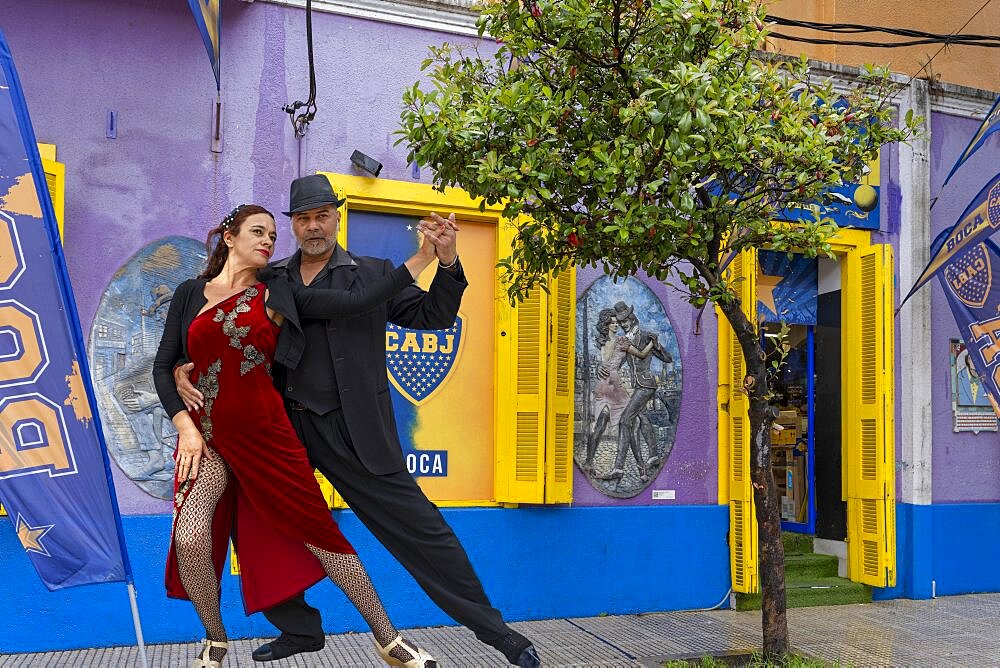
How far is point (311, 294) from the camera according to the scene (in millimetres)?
3689

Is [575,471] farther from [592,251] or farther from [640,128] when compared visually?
[640,128]

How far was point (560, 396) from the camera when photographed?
6469 mm

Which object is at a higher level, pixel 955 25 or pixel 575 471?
pixel 955 25

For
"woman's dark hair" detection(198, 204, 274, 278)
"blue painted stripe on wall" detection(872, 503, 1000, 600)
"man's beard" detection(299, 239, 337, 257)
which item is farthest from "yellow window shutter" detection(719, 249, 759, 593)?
"woman's dark hair" detection(198, 204, 274, 278)

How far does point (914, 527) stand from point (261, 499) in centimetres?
581

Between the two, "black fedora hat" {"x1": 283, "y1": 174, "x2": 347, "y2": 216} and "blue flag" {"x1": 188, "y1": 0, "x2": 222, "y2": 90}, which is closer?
"black fedora hat" {"x1": 283, "y1": 174, "x2": 347, "y2": 216}

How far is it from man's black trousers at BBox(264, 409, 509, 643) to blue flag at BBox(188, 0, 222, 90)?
241 cm

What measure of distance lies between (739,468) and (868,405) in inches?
52.8

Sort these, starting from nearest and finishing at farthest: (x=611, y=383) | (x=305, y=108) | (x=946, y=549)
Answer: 1. (x=305, y=108)
2. (x=611, y=383)
3. (x=946, y=549)

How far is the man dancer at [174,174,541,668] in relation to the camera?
374 centimetres

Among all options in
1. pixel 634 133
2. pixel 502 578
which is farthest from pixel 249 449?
pixel 502 578

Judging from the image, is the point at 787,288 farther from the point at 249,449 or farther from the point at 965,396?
the point at 249,449

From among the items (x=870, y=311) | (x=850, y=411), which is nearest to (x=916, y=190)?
(x=870, y=311)

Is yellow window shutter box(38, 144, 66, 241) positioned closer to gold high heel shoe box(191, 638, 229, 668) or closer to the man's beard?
the man's beard
